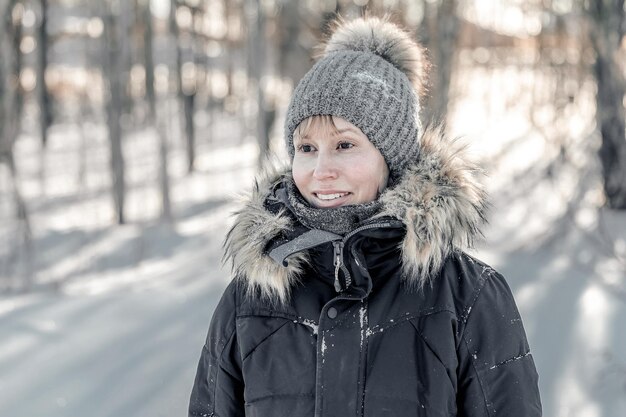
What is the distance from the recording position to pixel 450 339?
4.47 ft

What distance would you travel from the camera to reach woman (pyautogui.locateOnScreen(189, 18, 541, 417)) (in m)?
1.37

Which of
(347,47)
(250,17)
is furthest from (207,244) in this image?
(347,47)

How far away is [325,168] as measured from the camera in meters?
1.44

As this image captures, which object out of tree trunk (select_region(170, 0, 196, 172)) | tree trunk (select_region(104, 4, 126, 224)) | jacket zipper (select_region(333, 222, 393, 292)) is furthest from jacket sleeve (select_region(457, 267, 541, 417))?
tree trunk (select_region(170, 0, 196, 172))

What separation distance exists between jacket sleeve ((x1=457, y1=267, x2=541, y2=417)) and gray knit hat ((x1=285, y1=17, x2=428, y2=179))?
1.20ft

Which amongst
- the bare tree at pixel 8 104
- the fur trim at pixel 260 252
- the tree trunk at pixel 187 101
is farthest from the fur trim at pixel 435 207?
the tree trunk at pixel 187 101

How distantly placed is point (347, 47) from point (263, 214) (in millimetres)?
488

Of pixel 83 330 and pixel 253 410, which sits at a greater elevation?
pixel 253 410

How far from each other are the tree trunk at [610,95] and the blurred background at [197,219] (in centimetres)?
2

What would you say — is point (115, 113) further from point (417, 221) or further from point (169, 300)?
point (417, 221)

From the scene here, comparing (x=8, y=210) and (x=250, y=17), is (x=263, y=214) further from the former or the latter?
(x=8, y=210)

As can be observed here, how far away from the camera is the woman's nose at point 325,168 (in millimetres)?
1440

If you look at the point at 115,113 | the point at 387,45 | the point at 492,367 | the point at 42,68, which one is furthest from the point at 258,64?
the point at 492,367

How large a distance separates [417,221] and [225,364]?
53 centimetres
